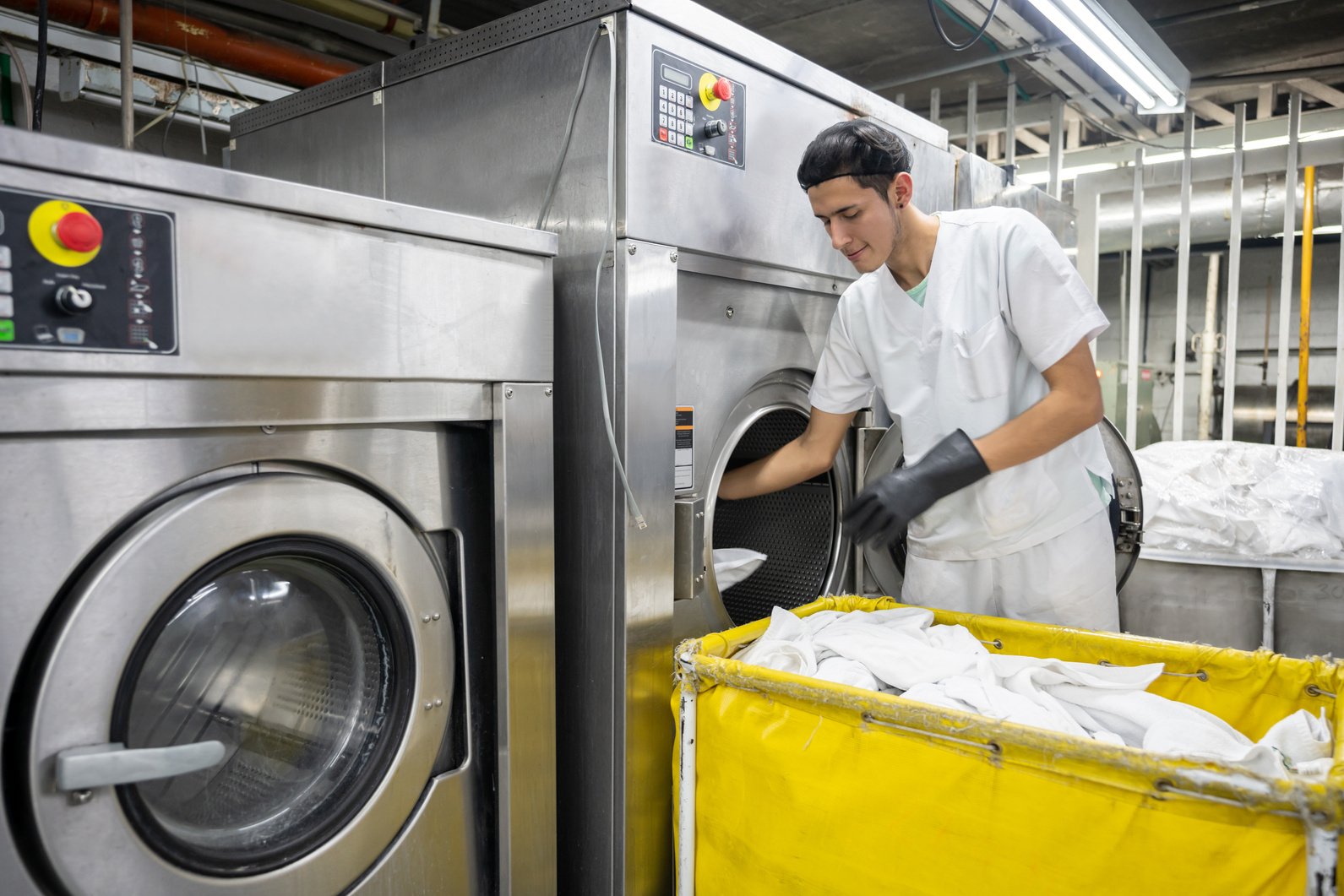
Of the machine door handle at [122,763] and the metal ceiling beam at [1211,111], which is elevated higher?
the metal ceiling beam at [1211,111]

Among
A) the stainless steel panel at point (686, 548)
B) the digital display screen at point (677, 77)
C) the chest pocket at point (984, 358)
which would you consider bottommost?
the stainless steel panel at point (686, 548)

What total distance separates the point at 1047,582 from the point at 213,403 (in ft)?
5.07

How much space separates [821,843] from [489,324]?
3.00 ft

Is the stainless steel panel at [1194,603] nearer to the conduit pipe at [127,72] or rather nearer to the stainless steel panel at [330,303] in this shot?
the stainless steel panel at [330,303]

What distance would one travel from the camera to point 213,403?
3.35 ft

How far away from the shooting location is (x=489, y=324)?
1.32 meters

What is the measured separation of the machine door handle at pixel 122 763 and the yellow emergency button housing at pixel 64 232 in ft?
1.71

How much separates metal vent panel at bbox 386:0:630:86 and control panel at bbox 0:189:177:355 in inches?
31.6

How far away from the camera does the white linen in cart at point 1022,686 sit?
1.13 metres

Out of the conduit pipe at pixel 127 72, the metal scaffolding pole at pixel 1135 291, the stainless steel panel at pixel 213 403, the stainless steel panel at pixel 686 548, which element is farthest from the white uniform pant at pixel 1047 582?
the metal scaffolding pole at pixel 1135 291

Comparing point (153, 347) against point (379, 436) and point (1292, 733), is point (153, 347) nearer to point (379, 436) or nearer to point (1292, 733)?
point (379, 436)

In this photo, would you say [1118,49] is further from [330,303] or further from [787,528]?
[330,303]

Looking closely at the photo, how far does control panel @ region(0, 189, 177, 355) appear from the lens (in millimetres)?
883

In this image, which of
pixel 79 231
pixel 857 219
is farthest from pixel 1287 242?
pixel 79 231
